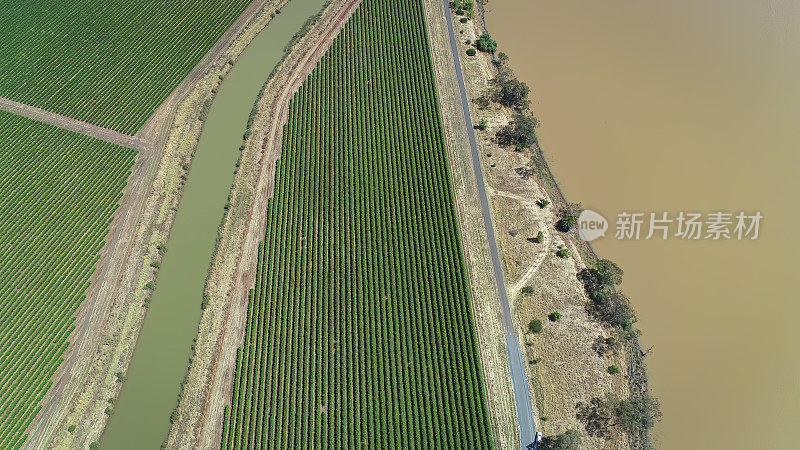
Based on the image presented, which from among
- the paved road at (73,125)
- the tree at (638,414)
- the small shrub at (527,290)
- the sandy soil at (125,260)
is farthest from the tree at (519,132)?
the paved road at (73,125)

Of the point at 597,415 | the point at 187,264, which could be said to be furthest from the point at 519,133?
the point at 187,264

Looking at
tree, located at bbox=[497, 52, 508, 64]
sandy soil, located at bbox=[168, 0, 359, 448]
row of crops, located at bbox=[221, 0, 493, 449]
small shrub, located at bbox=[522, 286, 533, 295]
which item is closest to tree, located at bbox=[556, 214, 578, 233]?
small shrub, located at bbox=[522, 286, 533, 295]

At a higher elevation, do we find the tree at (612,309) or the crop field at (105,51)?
the tree at (612,309)

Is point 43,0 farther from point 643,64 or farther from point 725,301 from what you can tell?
point 725,301

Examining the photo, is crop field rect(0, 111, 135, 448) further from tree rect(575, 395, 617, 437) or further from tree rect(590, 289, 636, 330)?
tree rect(590, 289, 636, 330)

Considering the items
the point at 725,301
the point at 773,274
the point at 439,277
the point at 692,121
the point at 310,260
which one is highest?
the point at 692,121

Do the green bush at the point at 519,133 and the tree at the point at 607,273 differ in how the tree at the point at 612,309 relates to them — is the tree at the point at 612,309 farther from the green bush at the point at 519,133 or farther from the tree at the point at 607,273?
the green bush at the point at 519,133

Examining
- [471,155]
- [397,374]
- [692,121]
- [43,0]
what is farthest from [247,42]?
[692,121]
